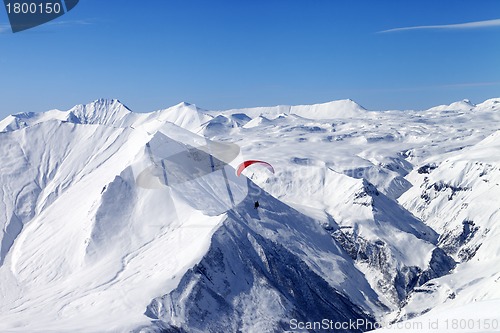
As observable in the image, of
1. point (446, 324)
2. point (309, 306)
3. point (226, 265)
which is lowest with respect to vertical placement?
point (309, 306)

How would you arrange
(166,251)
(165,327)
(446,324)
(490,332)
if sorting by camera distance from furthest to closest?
(166,251) < (165,327) < (446,324) < (490,332)

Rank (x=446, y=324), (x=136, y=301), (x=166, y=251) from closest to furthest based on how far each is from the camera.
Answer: (x=446, y=324)
(x=136, y=301)
(x=166, y=251)

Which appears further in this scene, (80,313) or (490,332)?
(80,313)

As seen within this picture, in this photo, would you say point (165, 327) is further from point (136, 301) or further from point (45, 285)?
point (45, 285)

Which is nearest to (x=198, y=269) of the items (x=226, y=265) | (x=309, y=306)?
(x=226, y=265)

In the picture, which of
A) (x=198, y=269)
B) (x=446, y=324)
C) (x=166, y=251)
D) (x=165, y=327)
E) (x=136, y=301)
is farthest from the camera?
(x=166, y=251)

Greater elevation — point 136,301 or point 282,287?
point 136,301

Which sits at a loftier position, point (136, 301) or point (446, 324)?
point (446, 324)

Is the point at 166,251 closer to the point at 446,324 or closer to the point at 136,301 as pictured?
the point at 136,301

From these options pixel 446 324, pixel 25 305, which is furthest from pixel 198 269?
pixel 446 324
